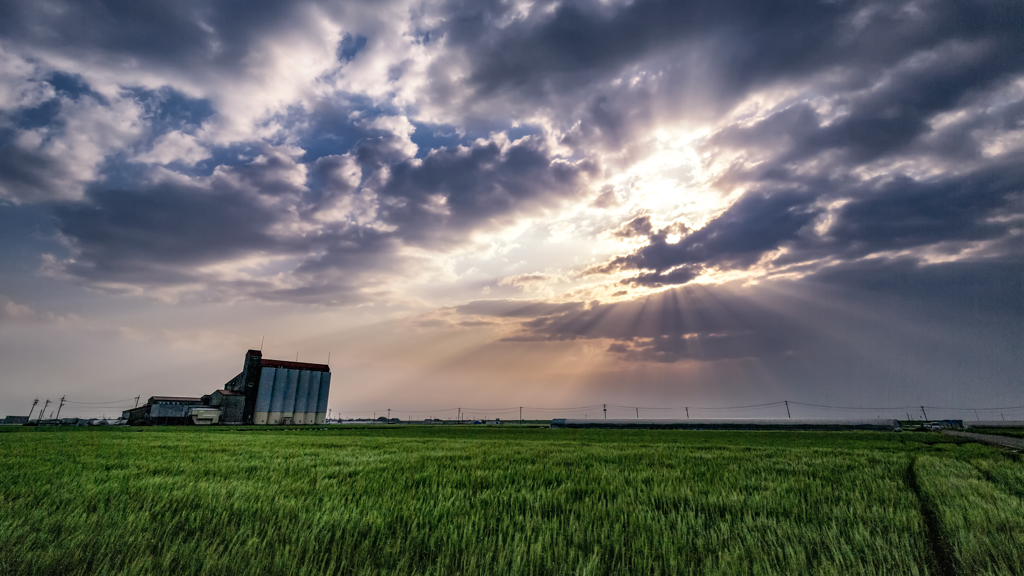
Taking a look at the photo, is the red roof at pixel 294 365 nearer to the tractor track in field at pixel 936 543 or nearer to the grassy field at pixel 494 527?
the grassy field at pixel 494 527

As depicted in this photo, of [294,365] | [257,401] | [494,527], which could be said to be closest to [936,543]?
[494,527]

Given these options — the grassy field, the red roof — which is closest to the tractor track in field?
the grassy field

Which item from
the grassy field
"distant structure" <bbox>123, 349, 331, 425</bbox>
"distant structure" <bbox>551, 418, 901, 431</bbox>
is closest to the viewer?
the grassy field

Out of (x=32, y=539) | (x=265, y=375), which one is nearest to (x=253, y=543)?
(x=32, y=539)

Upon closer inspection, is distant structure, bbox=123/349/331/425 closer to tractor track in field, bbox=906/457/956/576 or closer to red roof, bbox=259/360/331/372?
red roof, bbox=259/360/331/372

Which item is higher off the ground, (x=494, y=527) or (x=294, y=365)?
(x=294, y=365)

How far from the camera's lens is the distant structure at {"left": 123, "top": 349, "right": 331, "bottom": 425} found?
77312mm

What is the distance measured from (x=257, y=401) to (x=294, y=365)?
12.3 metres

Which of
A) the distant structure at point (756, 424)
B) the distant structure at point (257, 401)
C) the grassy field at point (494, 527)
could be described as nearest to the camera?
the grassy field at point (494, 527)

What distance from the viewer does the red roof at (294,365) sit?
9150 centimetres

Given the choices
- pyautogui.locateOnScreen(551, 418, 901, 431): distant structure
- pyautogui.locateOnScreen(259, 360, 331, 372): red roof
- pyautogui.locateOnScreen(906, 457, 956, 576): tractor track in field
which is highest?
pyautogui.locateOnScreen(259, 360, 331, 372): red roof

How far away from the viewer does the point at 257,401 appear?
86.4 metres

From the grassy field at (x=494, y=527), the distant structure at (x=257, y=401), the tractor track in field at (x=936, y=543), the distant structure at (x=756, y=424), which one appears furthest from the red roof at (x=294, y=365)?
the tractor track in field at (x=936, y=543)

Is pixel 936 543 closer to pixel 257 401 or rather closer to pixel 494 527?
pixel 494 527
